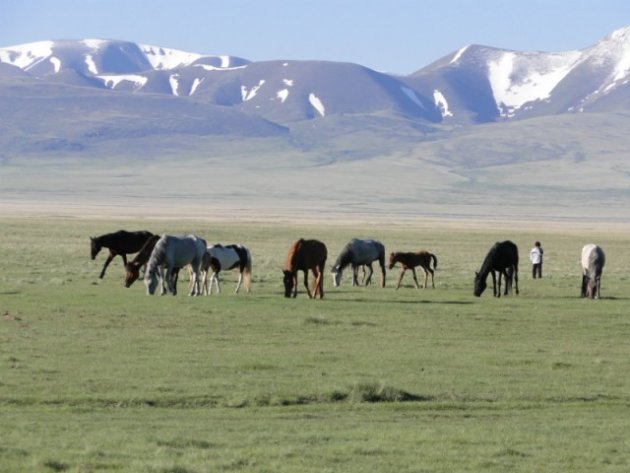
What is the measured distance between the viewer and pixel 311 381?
683 inches

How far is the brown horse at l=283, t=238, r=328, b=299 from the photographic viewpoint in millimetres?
29031

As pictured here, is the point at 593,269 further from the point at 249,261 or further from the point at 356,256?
the point at 249,261

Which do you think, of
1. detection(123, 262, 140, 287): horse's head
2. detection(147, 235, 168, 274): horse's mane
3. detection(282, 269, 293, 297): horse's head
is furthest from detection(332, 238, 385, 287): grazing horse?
detection(147, 235, 168, 274): horse's mane

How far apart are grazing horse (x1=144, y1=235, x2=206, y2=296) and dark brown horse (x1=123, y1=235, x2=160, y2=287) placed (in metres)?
1.20

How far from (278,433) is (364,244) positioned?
861 inches

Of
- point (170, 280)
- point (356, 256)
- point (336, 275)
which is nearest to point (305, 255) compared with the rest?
point (170, 280)

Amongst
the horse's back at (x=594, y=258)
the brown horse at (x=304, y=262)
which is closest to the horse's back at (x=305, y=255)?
the brown horse at (x=304, y=262)

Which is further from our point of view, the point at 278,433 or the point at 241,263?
the point at 241,263

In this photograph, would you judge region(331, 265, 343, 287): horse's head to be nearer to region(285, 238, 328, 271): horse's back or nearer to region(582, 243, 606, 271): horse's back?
region(285, 238, 328, 271): horse's back

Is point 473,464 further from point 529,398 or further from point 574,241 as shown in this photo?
point 574,241

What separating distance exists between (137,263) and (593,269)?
9.88 meters

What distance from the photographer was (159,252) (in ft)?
94.8

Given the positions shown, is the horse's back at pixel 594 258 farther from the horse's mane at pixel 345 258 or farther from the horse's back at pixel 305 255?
the horse's back at pixel 305 255

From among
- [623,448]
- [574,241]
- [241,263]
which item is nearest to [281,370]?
[623,448]
